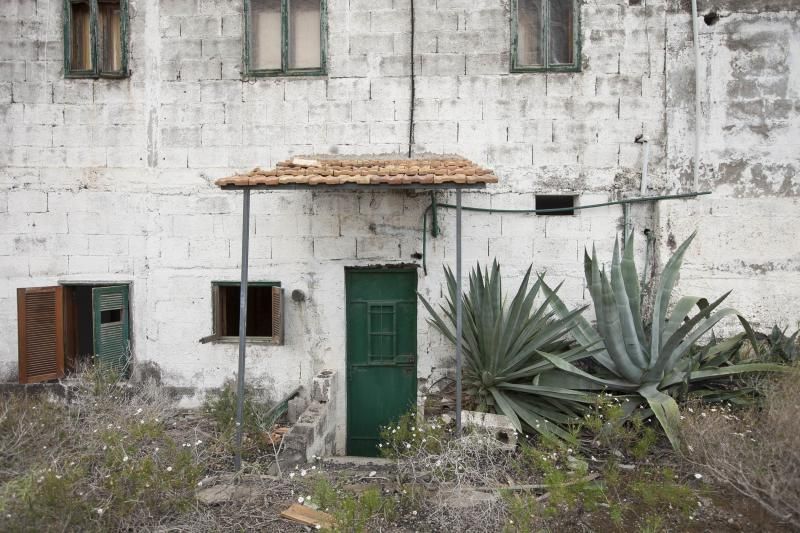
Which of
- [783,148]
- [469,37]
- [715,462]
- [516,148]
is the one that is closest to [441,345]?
[516,148]

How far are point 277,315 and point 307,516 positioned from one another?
2.60 meters

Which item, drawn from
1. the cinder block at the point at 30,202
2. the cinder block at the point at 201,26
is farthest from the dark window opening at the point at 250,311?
the cinder block at the point at 201,26

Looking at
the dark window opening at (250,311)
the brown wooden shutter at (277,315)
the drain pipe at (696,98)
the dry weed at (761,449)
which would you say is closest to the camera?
the dry weed at (761,449)

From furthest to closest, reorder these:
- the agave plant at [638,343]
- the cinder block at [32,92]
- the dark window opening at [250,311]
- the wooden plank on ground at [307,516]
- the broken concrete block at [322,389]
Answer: the dark window opening at [250,311] < the cinder block at [32,92] < the broken concrete block at [322,389] < the agave plant at [638,343] < the wooden plank on ground at [307,516]

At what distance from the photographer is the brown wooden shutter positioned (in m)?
6.27

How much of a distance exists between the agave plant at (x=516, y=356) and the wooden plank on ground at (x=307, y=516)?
181 cm

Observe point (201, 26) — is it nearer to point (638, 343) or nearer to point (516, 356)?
point (516, 356)

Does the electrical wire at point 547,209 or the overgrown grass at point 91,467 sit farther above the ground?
the electrical wire at point 547,209

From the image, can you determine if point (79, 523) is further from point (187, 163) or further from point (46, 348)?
point (187, 163)

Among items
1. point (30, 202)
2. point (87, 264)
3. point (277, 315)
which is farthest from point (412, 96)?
point (30, 202)

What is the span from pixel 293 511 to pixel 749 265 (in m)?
5.32

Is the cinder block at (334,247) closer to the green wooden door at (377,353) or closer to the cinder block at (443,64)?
the green wooden door at (377,353)

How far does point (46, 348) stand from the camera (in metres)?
6.39

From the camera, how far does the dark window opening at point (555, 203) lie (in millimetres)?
6305
